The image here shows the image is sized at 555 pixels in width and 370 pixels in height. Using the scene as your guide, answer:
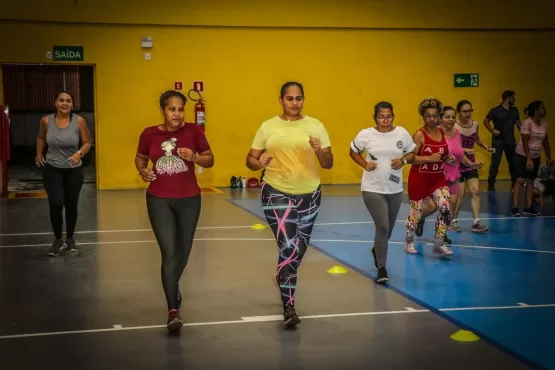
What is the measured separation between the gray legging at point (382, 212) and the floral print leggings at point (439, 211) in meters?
1.28

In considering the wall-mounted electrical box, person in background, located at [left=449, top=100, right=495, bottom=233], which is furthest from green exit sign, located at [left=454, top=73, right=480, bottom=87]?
person in background, located at [left=449, top=100, right=495, bottom=233]

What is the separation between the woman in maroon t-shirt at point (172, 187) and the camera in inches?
271

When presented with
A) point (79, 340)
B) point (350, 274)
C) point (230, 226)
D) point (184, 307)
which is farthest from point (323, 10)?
point (79, 340)

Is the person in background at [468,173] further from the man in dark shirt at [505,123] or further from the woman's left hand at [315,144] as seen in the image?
the man in dark shirt at [505,123]

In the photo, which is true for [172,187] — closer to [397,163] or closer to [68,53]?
[397,163]

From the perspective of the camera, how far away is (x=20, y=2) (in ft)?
58.8

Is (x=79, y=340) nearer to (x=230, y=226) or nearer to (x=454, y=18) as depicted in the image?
(x=230, y=226)

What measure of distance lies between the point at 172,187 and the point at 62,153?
3811mm

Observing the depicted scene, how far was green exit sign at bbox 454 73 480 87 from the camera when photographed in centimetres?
2075

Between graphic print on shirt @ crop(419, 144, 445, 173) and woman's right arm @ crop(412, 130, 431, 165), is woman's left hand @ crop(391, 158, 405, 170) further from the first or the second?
graphic print on shirt @ crop(419, 144, 445, 173)

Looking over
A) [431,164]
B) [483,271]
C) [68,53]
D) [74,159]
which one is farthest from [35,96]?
[483,271]

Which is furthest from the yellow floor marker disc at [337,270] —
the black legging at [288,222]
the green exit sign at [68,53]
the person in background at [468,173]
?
the green exit sign at [68,53]

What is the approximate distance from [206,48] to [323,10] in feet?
9.58

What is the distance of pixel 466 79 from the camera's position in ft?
68.2
